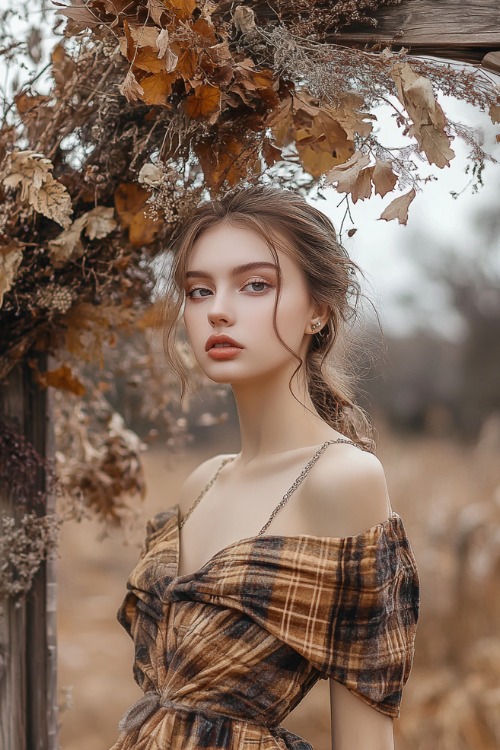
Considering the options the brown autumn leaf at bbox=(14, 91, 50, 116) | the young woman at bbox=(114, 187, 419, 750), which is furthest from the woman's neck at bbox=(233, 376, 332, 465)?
the brown autumn leaf at bbox=(14, 91, 50, 116)

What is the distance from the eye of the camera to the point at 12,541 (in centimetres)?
181

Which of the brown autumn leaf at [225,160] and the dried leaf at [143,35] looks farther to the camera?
the brown autumn leaf at [225,160]

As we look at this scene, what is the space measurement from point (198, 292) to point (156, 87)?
35cm

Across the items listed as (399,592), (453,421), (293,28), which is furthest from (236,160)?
(453,421)

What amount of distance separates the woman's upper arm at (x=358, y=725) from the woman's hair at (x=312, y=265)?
47cm

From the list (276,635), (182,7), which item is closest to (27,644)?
(276,635)

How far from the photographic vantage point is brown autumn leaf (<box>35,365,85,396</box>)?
186cm

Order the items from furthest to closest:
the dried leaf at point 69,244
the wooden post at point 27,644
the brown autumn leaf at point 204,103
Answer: the wooden post at point 27,644 → the dried leaf at point 69,244 → the brown autumn leaf at point 204,103

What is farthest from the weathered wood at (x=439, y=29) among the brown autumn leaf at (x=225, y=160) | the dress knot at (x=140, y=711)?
the dress knot at (x=140, y=711)

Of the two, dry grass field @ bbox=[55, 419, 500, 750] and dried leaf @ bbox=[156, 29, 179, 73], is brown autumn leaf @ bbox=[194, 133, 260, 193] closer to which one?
dried leaf @ bbox=[156, 29, 179, 73]

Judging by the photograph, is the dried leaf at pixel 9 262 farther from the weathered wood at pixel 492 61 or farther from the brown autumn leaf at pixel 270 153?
the weathered wood at pixel 492 61

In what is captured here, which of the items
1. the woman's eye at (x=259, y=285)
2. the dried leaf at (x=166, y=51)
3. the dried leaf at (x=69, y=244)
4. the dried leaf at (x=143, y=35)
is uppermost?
the dried leaf at (x=143, y=35)

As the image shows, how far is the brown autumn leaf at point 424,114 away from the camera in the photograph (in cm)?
131

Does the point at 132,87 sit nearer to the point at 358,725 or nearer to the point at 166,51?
the point at 166,51
